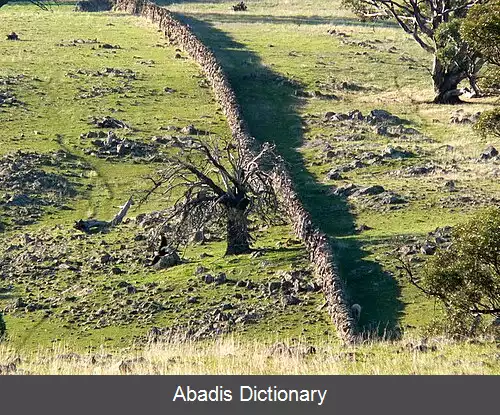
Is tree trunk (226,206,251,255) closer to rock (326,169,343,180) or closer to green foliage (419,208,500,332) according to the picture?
rock (326,169,343,180)

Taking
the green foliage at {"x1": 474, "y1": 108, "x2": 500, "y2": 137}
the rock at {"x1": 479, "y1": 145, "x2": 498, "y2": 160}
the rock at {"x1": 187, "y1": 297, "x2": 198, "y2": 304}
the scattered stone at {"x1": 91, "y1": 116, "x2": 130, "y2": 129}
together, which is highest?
the green foliage at {"x1": 474, "y1": 108, "x2": 500, "y2": 137}

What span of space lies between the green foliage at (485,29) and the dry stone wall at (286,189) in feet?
23.9

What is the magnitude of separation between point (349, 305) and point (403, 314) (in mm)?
1349

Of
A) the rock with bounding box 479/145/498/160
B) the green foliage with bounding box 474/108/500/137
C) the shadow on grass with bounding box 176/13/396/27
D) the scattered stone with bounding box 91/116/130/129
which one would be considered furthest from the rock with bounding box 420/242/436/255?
the shadow on grass with bounding box 176/13/396/27

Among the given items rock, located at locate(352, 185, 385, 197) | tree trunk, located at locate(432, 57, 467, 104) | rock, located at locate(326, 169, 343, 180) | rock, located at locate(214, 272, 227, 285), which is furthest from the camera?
tree trunk, located at locate(432, 57, 467, 104)

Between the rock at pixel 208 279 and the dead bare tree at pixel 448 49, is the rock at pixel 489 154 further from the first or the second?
the rock at pixel 208 279

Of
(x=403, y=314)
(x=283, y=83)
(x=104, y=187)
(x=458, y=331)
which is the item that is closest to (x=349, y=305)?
(x=403, y=314)

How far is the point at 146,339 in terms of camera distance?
28703 mm

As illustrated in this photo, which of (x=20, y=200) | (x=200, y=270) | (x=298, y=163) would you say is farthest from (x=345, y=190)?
(x=20, y=200)

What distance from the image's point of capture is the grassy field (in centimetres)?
2605

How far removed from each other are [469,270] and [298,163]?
83.6 feet

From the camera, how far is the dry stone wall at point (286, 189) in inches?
1162

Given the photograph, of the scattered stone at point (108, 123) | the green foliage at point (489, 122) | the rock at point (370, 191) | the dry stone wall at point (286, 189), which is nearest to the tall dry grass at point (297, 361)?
the green foliage at point (489, 122)

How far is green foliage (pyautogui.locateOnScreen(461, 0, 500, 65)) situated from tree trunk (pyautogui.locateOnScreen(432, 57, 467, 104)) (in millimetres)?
34867
